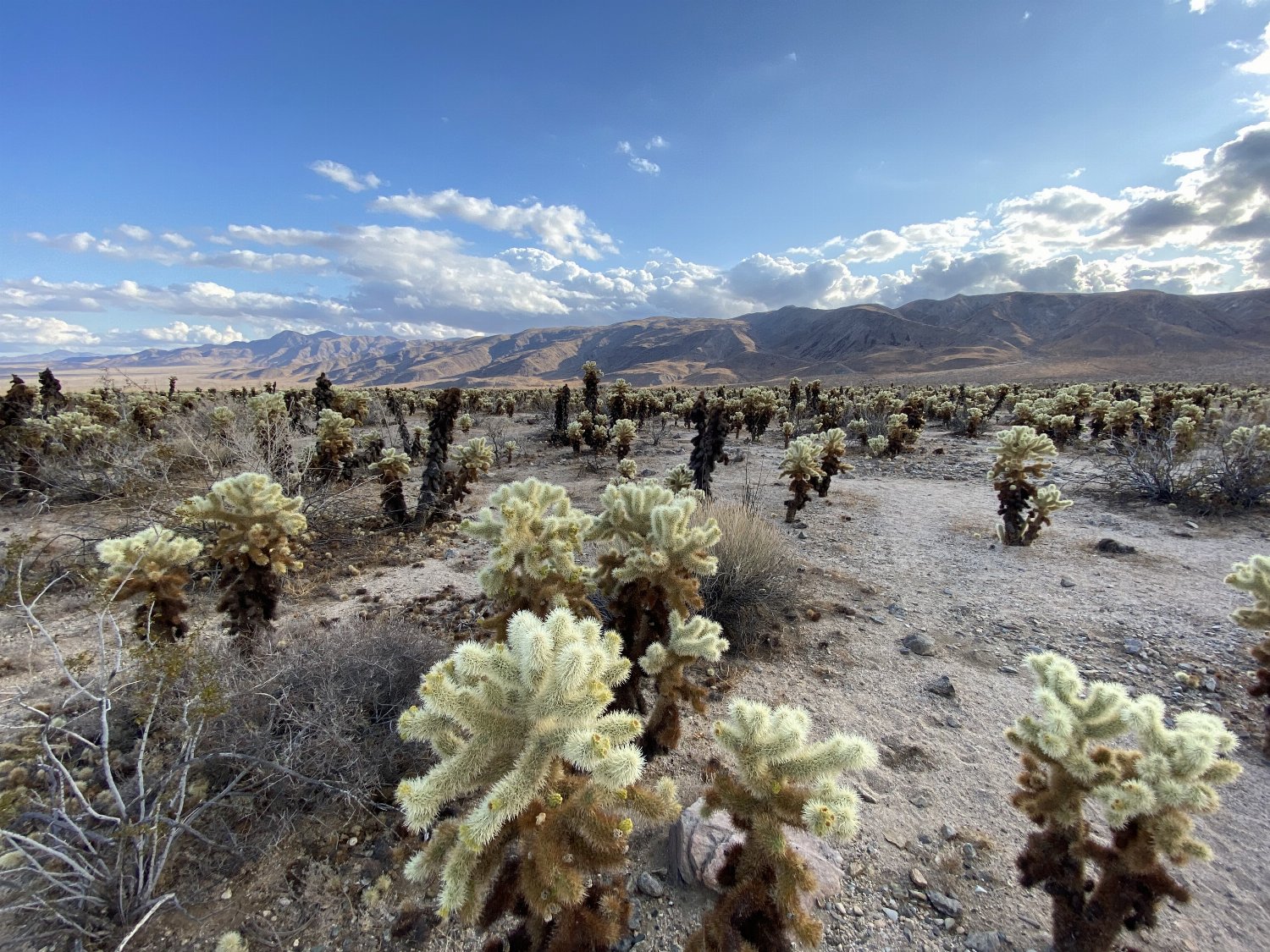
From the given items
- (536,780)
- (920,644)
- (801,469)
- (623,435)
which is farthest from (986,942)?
(623,435)

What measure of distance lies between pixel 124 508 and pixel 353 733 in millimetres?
6627

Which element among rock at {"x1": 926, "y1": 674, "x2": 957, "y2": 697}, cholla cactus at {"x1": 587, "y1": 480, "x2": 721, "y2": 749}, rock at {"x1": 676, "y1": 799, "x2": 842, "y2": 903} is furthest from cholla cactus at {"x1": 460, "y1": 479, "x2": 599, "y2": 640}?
rock at {"x1": 926, "y1": 674, "x2": 957, "y2": 697}

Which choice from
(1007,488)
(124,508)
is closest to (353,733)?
(124,508)

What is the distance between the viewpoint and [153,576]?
3.91m

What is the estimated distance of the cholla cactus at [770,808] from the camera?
180 centimetres

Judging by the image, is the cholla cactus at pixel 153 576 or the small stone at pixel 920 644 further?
the small stone at pixel 920 644

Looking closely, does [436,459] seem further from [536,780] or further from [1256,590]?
[1256,590]

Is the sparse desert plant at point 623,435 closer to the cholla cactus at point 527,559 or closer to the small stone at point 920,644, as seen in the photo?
the small stone at point 920,644

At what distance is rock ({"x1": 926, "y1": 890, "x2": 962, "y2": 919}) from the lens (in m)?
2.50

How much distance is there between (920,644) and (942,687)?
0.66 m

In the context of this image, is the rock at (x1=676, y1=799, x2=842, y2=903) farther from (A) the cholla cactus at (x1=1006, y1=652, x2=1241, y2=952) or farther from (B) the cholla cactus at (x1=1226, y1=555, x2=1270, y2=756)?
(B) the cholla cactus at (x1=1226, y1=555, x2=1270, y2=756)

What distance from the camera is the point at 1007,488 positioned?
762cm

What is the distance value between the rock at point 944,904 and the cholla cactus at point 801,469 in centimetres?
672

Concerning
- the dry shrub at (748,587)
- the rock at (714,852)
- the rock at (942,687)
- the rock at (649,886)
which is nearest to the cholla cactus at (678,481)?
the dry shrub at (748,587)
